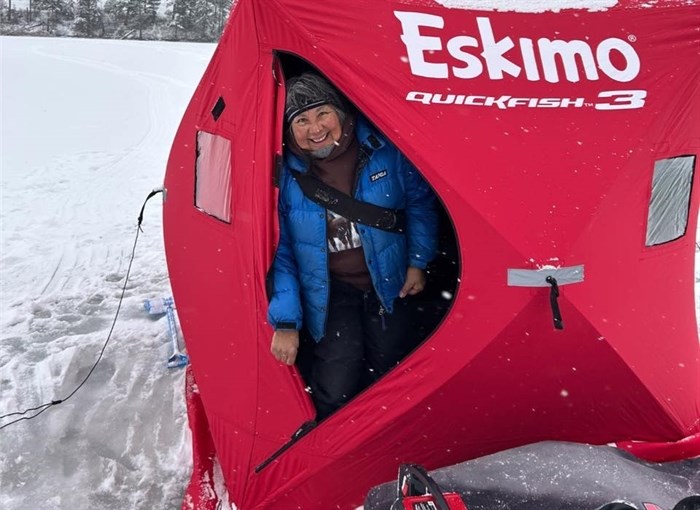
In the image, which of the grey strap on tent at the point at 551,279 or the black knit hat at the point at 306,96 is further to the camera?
the black knit hat at the point at 306,96

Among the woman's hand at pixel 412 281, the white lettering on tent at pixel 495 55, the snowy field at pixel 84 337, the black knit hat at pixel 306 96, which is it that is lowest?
the snowy field at pixel 84 337

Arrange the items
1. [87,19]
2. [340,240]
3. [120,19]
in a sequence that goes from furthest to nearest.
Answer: [120,19], [87,19], [340,240]

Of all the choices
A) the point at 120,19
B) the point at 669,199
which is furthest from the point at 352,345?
the point at 120,19

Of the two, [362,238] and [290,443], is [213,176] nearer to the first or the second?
[362,238]

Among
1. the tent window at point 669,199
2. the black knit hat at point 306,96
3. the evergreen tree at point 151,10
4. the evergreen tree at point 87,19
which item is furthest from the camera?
the evergreen tree at point 151,10

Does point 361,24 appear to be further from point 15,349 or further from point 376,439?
point 15,349

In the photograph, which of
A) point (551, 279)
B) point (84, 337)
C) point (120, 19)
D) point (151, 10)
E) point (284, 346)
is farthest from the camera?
point (151, 10)

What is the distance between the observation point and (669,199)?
258cm

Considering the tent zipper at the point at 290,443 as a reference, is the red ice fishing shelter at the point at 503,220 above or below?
above

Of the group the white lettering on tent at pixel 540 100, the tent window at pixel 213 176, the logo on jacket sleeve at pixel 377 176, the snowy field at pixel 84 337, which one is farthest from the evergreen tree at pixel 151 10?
the white lettering on tent at pixel 540 100

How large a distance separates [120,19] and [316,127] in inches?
2231

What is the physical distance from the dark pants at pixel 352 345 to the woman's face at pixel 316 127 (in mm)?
680

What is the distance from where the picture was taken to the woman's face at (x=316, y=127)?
265 cm

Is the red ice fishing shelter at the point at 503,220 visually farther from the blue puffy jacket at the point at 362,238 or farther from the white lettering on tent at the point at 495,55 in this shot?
the blue puffy jacket at the point at 362,238
